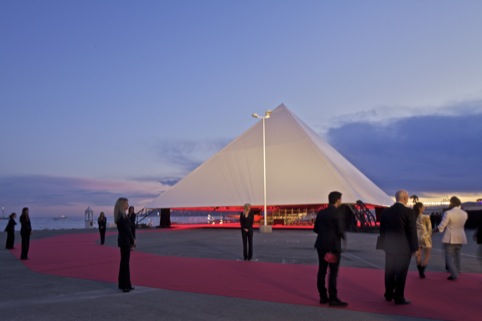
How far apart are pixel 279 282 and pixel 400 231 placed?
9.57 feet

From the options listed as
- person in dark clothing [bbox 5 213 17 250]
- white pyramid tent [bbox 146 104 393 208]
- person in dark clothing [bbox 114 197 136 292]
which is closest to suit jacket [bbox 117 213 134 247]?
person in dark clothing [bbox 114 197 136 292]

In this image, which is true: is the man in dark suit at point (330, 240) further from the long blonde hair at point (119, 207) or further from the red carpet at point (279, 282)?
the long blonde hair at point (119, 207)

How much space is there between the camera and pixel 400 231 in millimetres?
7918

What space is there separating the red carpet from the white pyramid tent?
22824mm

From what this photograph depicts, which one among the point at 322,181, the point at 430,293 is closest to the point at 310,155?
the point at 322,181

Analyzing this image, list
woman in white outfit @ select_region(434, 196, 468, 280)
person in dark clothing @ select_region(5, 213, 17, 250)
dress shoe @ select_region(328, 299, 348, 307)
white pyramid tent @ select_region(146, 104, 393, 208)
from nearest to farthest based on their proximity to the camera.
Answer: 1. dress shoe @ select_region(328, 299, 348, 307)
2. woman in white outfit @ select_region(434, 196, 468, 280)
3. person in dark clothing @ select_region(5, 213, 17, 250)
4. white pyramid tent @ select_region(146, 104, 393, 208)

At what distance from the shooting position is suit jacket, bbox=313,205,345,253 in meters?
7.62

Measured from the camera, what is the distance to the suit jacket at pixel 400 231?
7816 millimetres

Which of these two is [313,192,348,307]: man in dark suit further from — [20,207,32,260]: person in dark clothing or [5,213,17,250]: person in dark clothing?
[5,213,17,250]: person in dark clothing

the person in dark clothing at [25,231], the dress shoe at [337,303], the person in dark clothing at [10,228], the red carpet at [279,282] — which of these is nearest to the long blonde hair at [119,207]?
the red carpet at [279,282]

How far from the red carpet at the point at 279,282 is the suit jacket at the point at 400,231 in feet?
2.81

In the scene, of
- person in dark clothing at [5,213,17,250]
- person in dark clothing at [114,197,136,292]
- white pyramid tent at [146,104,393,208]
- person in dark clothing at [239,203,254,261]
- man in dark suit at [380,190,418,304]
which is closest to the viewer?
man in dark suit at [380,190,418,304]

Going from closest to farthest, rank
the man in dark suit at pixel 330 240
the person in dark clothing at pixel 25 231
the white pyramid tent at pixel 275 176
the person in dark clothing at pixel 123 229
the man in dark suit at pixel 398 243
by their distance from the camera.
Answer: the man in dark suit at pixel 330 240 → the man in dark suit at pixel 398 243 → the person in dark clothing at pixel 123 229 → the person in dark clothing at pixel 25 231 → the white pyramid tent at pixel 275 176

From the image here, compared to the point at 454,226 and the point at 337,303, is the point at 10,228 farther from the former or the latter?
the point at 454,226
